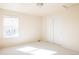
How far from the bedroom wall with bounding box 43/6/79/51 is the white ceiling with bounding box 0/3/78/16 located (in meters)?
0.06

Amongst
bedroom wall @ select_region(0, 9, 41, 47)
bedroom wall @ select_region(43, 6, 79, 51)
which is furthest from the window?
bedroom wall @ select_region(43, 6, 79, 51)

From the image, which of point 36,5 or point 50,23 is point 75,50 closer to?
point 50,23

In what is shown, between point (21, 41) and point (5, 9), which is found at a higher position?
point (5, 9)

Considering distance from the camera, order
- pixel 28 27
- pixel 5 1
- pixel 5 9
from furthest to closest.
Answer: pixel 28 27
pixel 5 9
pixel 5 1

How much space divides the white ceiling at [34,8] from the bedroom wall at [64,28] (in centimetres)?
6

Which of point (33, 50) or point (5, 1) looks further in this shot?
point (33, 50)

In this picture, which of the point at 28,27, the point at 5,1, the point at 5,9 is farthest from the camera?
the point at 28,27

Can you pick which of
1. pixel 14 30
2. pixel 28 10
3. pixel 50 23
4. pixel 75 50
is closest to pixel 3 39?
pixel 14 30

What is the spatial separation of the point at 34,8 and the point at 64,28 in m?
0.38

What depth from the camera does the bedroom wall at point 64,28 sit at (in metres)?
1.02

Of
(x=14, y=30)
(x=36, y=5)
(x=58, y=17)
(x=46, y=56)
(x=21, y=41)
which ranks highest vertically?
(x=36, y=5)

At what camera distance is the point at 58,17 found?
1066 millimetres

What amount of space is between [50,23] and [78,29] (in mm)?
294

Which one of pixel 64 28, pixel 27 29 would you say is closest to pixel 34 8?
pixel 27 29
